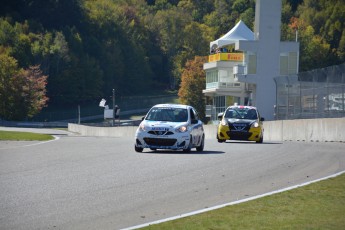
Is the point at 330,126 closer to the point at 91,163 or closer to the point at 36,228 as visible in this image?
the point at 91,163

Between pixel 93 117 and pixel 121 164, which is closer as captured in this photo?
pixel 121 164

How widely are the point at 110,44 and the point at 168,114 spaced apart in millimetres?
127580

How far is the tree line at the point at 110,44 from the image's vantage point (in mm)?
136750

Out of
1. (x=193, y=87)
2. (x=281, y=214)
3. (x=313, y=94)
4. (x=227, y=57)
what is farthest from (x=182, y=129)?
(x=193, y=87)

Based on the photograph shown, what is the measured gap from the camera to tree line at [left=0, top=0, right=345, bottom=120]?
137 metres

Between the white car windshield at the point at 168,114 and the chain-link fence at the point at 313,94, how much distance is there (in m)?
11.4

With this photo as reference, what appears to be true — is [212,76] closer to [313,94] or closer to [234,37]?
[234,37]

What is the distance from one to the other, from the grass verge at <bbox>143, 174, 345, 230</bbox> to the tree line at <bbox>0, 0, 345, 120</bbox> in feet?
348

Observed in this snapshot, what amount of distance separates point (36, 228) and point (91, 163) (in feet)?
34.0

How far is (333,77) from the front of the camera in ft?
131

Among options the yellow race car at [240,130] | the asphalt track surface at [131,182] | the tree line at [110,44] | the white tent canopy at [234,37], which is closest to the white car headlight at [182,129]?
the asphalt track surface at [131,182]

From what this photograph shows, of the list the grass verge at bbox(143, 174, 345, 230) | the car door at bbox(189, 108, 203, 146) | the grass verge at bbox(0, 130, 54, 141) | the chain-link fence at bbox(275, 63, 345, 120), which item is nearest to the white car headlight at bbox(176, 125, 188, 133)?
the car door at bbox(189, 108, 203, 146)

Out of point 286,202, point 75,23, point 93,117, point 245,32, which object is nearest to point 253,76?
point 245,32

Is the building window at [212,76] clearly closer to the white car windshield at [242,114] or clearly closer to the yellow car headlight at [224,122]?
the white car windshield at [242,114]
